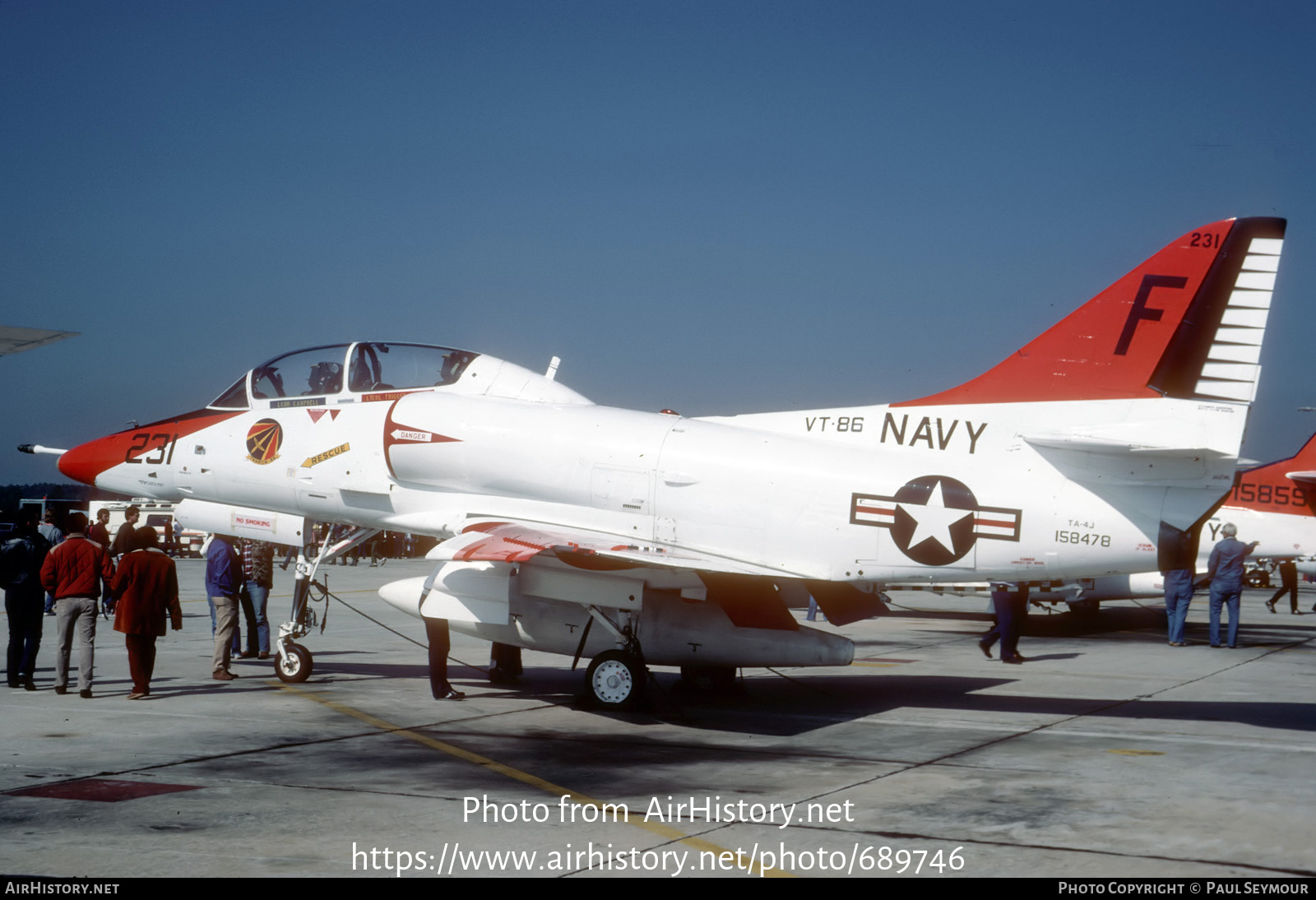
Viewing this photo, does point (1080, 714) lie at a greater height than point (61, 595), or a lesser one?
lesser

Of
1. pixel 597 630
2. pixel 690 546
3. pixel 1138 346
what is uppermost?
pixel 1138 346

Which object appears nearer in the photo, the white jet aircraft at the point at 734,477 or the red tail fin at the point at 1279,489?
the white jet aircraft at the point at 734,477

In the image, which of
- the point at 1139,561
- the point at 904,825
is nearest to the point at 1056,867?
the point at 904,825

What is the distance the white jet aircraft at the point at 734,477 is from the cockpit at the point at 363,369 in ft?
0.08

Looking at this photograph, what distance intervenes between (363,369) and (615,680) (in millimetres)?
4806

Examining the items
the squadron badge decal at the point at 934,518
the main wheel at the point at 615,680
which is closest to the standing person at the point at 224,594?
the main wheel at the point at 615,680

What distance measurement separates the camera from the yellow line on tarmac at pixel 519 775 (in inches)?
251

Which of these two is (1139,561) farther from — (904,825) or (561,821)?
(561,821)

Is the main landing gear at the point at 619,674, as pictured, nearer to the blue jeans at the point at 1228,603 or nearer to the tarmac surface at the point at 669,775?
the tarmac surface at the point at 669,775

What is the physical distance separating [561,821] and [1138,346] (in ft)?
23.9

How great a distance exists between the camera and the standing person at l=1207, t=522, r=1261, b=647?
18906 mm

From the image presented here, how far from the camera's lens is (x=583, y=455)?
1179cm

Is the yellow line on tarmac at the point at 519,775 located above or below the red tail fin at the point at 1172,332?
below

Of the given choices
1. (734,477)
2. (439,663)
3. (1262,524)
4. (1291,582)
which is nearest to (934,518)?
(734,477)
